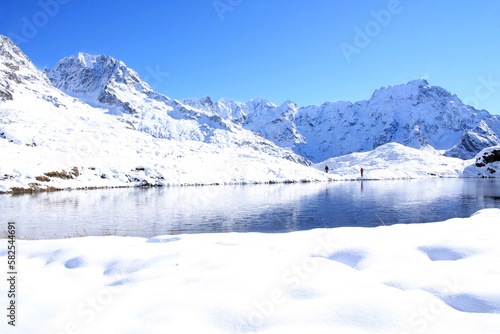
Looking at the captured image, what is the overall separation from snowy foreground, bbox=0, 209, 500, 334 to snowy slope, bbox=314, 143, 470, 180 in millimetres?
69941

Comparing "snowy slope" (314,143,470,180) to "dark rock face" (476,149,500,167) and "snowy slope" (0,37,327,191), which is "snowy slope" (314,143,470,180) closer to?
"dark rock face" (476,149,500,167)

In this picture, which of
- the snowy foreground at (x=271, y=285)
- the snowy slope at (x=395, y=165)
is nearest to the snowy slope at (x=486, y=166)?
the snowy slope at (x=395, y=165)

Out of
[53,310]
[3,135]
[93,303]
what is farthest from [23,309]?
[3,135]

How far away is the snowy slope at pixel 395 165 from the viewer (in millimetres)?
A: 83500

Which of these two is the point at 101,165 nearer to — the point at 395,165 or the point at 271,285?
the point at 271,285

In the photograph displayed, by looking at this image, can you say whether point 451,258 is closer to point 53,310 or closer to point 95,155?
point 53,310

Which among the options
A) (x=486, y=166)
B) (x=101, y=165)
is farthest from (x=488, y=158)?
(x=101, y=165)

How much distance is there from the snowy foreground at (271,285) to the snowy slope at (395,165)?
229ft

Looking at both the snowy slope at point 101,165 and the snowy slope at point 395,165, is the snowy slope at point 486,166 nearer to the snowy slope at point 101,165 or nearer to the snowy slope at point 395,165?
the snowy slope at point 395,165

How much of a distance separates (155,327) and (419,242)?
5504 mm

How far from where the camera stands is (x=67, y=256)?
6.45 metres

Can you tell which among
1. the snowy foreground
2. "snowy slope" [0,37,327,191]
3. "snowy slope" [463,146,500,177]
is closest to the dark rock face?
"snowy slope" [463,146,500,177]

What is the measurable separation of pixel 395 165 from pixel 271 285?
106 meters

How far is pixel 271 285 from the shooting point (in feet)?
15.3
